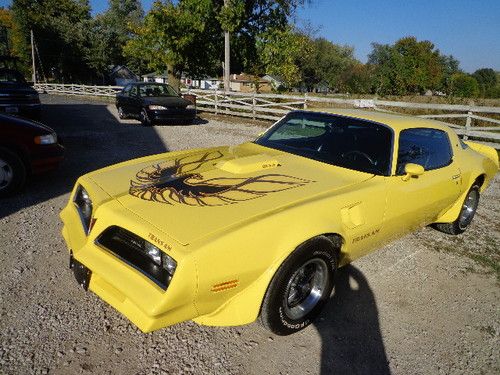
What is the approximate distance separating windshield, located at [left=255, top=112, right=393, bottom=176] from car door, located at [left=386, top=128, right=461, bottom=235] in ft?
0.57

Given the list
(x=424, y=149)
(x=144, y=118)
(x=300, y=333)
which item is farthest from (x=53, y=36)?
(x=300, y=333)

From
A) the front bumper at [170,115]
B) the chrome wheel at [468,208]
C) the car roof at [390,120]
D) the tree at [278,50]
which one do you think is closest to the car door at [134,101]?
the front bumper at [170,115]

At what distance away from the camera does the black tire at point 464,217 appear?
4.46 metres

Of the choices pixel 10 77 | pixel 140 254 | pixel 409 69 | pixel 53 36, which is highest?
pixel 53 36

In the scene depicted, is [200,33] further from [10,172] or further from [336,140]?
[336,140]

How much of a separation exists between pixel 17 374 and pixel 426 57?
88170 mm

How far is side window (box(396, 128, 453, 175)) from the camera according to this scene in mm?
3452

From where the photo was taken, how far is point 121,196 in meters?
2.61

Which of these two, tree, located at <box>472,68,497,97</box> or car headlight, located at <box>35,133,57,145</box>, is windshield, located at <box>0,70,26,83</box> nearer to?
car headlight, located at <box>35,133,57,145</box>

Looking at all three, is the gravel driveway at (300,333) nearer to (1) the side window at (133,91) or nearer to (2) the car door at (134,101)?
(2) the car door at (134,101)

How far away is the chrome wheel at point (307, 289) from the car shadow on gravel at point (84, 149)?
137 inches

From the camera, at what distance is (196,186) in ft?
9.23

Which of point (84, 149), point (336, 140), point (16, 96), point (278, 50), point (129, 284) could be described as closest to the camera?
point (129, 284)

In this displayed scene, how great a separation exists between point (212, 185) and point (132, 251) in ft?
2.65
